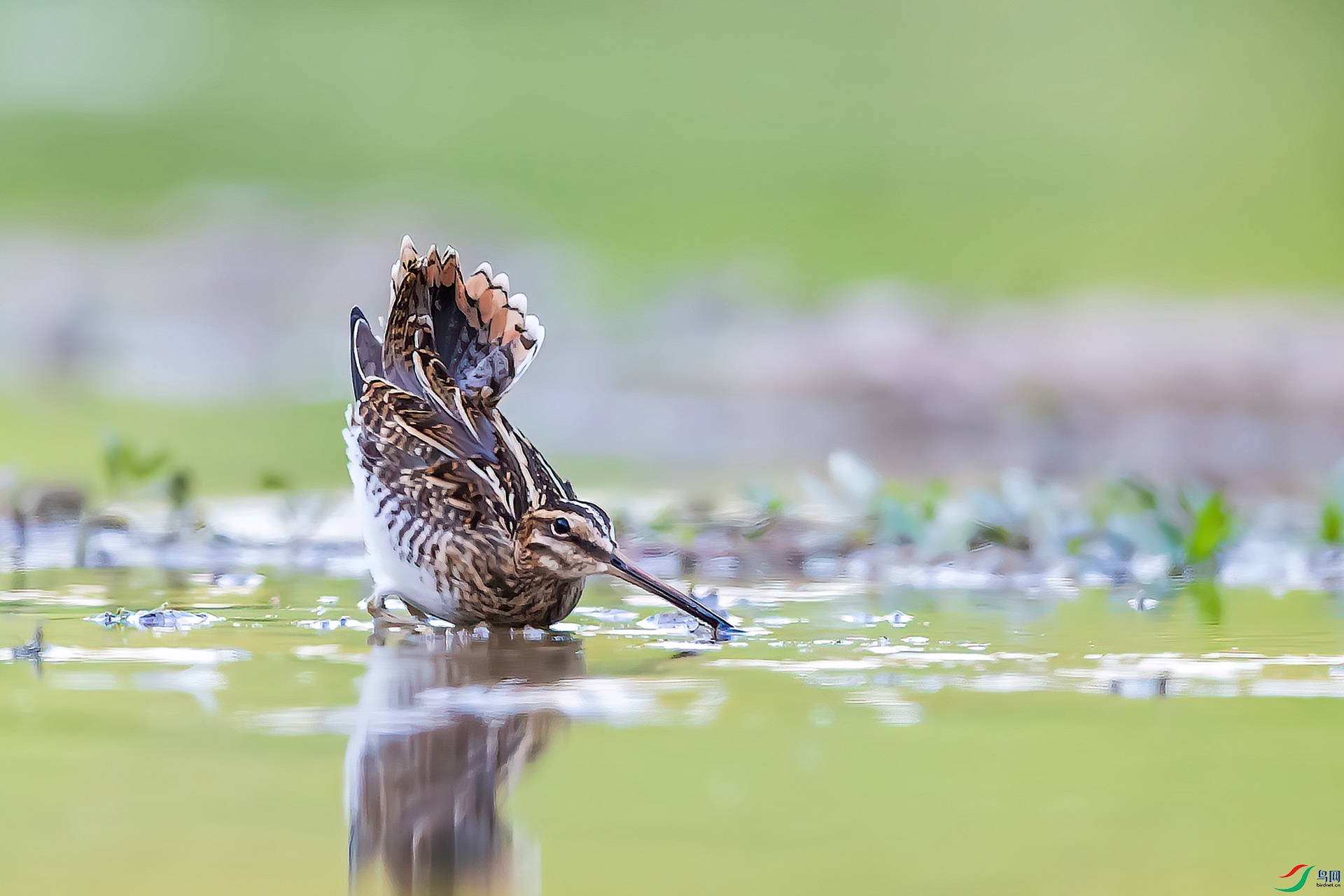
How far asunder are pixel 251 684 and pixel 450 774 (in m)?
0.84

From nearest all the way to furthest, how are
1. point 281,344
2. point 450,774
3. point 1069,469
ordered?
point 450,774, point 1069,469, point 281,344

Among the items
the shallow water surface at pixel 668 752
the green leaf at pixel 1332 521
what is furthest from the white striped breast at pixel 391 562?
the green leaf at pixel 1332 521

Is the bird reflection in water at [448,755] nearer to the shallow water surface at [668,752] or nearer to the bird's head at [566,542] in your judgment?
the shallow water surface at [668,752]

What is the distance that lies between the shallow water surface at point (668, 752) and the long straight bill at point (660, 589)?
7 centimetres

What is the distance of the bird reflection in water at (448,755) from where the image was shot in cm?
219

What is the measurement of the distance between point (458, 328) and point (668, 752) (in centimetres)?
207

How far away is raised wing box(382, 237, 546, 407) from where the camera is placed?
14.6ft

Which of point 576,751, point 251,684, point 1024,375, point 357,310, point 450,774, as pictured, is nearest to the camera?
point 450,774

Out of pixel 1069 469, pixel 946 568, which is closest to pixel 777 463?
pixel 1069 469

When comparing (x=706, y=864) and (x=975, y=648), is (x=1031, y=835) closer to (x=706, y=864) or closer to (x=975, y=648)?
(x=706, y=864)

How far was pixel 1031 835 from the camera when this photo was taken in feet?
7.69

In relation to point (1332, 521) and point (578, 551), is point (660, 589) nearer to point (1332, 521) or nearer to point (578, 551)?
point (578, 551)
